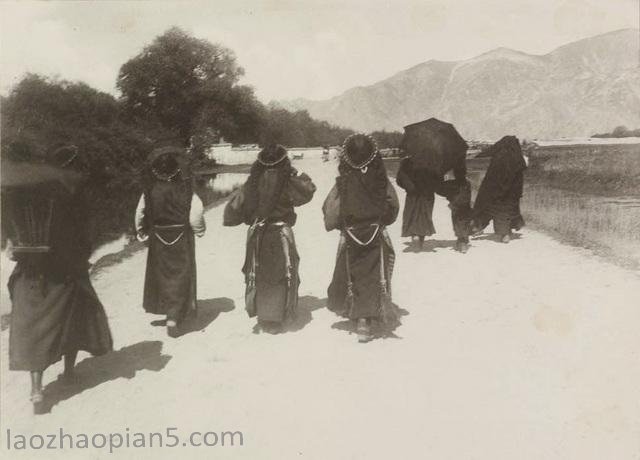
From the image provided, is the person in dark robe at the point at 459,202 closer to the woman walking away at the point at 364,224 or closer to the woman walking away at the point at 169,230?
the woman walking away at the point at 364,224

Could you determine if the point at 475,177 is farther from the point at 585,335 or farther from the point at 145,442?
the point at 145,442

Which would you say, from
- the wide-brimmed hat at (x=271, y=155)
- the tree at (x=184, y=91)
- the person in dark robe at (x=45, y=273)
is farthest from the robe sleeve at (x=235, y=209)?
the tree at (x=184, y=91)

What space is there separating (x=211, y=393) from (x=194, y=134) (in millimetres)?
14649

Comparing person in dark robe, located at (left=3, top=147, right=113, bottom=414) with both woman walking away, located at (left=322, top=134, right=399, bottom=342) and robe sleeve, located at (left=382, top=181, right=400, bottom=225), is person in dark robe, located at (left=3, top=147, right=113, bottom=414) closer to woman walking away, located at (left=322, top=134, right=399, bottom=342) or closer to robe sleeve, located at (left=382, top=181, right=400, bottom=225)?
woman walking away, located at (left=322, top=134, right=399, bottom=342)

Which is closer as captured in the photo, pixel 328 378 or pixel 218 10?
pixel 328 378

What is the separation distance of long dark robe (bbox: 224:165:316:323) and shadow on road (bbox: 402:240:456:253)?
4.32 meters

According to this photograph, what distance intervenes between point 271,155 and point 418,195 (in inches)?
169

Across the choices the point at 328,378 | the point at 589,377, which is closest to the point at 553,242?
the point at 589,377

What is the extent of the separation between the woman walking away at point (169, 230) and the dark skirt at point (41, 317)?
1273mm

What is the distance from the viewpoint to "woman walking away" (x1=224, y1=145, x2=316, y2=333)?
568cm

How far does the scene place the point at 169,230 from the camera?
576 cm

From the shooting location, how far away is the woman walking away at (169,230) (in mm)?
5691

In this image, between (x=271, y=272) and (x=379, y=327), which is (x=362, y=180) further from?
(x=379, y=327)

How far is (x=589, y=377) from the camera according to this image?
4.65 metres
